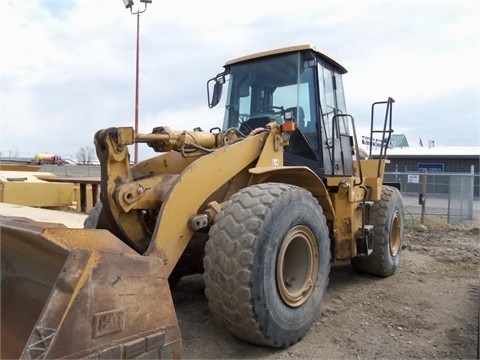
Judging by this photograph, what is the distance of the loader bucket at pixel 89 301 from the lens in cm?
224

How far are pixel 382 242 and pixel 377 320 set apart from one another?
1728mm

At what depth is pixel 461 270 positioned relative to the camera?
682 centimetres

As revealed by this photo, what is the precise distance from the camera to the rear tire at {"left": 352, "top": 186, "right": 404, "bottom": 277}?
5945mm

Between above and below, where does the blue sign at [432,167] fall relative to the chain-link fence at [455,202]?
above

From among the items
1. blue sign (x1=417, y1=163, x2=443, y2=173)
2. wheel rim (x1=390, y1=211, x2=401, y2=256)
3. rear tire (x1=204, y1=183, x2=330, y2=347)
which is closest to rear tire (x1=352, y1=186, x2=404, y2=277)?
wheel rim (x1=390, y1=211, x2=401, y2=256)

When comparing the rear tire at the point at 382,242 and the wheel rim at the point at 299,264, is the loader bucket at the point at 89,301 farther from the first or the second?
the rear tire at the point at 382,242

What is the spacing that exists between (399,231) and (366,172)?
3.70 ft

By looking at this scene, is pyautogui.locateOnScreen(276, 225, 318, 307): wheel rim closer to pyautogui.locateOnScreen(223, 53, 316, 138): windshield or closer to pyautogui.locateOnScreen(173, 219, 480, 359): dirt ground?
pyautogui.locateOnScreen(173, 219, 480, 359): dirt ground

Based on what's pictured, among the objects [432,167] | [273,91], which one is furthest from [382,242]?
[432,167]

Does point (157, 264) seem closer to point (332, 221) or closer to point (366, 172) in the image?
point (332, 221)

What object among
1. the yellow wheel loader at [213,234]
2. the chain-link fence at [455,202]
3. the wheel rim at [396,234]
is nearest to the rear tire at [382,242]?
the wheel rim at [396,234]

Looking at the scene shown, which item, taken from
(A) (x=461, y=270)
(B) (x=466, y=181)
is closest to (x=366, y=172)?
(A) (x=461, y=270)

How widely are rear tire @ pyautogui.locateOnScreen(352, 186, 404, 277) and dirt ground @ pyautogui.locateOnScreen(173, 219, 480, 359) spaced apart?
14 cm

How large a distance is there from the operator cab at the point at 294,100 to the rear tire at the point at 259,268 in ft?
4.46
